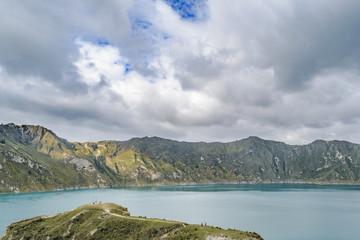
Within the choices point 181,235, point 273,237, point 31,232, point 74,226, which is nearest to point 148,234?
point 181,235

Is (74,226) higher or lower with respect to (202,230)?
lower

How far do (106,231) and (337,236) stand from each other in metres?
94.5

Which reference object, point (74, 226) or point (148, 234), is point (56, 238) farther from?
point (148, 234)

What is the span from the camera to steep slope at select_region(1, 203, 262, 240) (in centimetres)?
7675

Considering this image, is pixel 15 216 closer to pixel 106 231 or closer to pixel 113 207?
pixel 113 207

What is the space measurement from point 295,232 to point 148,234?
226 ft

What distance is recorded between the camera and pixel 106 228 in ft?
319

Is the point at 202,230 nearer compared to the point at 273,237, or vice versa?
the point at 202,230

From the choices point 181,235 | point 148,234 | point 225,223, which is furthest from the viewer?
point 225,223

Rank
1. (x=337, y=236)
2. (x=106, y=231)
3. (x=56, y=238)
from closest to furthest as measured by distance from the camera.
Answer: (x=106, y=231) < (x=56, y=238) < (x=337, y=236)

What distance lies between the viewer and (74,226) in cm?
10625

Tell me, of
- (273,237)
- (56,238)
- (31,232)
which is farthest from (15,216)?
(273,237)

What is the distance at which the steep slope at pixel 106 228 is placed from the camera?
76.8m

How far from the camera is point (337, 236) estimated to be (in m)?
109
